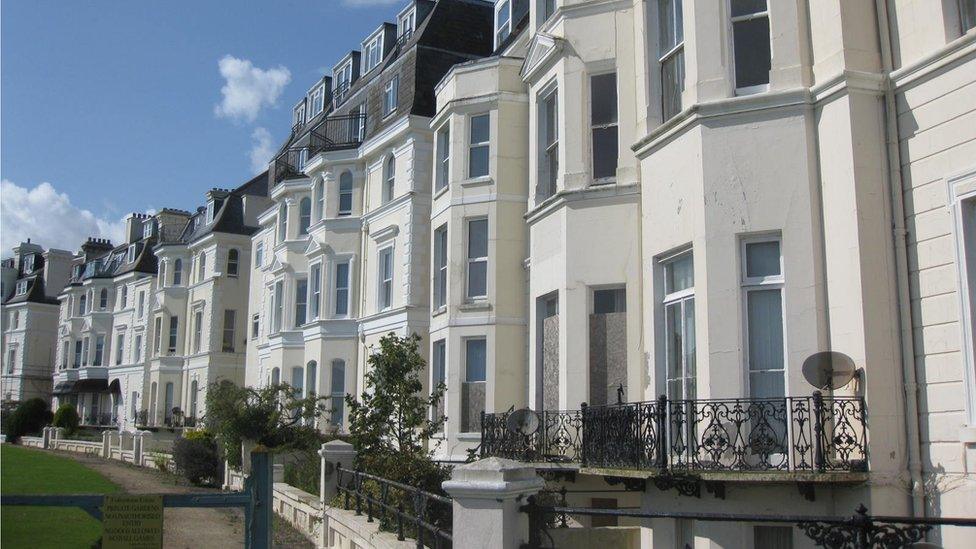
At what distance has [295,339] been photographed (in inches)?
1308

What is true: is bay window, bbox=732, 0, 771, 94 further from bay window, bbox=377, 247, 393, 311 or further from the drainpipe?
bay window, bbox=377, 247, 393, 311

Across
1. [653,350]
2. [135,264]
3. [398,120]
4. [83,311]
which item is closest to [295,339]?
[398,120]

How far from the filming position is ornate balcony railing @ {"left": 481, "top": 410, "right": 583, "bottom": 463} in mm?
14117

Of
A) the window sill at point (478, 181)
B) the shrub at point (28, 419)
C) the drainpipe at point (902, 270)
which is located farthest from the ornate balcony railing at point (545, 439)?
the shrub at point (28, 419)

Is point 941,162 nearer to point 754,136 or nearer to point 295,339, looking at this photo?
point 754,136

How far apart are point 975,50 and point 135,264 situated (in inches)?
2329

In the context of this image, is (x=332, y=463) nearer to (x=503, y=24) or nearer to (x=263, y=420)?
(x=263, y=420)

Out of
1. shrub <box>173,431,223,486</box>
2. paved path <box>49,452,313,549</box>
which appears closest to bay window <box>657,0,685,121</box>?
paved path <box>49,452,313,549</box>

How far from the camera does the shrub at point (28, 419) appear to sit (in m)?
55.3

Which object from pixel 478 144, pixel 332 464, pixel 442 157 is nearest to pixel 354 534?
pixel 332 464

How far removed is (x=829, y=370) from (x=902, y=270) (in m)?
1.36

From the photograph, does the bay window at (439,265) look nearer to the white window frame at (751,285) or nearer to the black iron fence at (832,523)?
the white window frame at (751,285)

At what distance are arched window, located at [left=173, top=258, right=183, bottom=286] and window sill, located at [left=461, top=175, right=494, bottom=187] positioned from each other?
115 feet

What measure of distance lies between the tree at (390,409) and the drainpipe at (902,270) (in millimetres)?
10319
